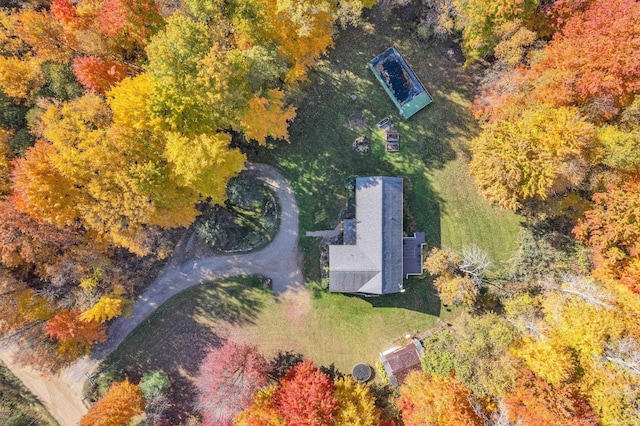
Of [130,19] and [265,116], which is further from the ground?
[130,19]

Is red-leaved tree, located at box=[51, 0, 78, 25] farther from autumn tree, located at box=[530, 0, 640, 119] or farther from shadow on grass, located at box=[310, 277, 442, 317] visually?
autumn tree, located at box=[530, 0, 640, 119]

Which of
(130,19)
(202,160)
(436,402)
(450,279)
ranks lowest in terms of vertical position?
(436,402)

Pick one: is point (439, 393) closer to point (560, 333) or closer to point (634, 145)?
point (560, 333)

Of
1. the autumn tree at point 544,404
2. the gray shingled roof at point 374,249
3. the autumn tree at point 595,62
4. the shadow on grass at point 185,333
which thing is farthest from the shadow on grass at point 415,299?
the autumn tree at point 595,62

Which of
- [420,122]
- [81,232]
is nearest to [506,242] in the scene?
[420,122]

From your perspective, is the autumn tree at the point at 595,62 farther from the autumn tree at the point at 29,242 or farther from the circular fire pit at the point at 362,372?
the autumn tree at the point at 29,242

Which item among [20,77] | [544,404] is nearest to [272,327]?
[544,404]

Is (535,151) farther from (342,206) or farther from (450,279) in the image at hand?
(342,206)
